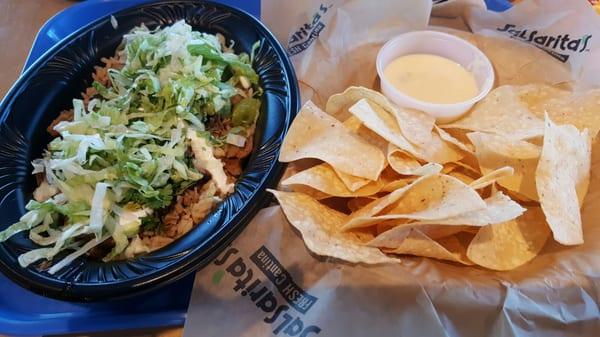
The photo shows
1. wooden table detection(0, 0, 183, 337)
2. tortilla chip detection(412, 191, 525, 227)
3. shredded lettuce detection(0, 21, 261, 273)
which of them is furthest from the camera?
wooden table detection(0, 0, 183, 337)

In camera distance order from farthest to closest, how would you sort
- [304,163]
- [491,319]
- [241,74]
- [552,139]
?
[241,74] → [304,163] → [552,139] → [491,319]

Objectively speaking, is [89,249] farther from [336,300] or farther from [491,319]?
[491,319]

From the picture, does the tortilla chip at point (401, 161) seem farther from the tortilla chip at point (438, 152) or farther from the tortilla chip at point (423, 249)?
the tortilla chip at point (423, 249)

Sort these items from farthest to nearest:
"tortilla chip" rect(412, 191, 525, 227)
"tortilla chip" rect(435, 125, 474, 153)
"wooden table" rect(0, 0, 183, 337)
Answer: "wooden table" rect(0, 0, 183, 337)
"tortilla chip" rect(435, 125, 474, 153)
"tortilla chip" rect(412, 191, 525, 227)

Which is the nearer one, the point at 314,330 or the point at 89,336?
the point at 314,330

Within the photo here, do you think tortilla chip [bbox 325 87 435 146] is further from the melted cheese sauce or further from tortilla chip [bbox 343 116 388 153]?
the melted cheese sauce

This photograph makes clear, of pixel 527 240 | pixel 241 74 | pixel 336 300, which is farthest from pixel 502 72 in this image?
pixel 336 300

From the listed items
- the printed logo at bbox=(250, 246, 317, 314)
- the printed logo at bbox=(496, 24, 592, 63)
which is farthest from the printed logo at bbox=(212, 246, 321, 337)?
the printed logo at bbox=(496, 24, 592, 63)

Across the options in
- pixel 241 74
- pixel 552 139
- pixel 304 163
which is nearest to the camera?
pixel 552 139

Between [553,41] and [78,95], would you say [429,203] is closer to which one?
[553,41]
